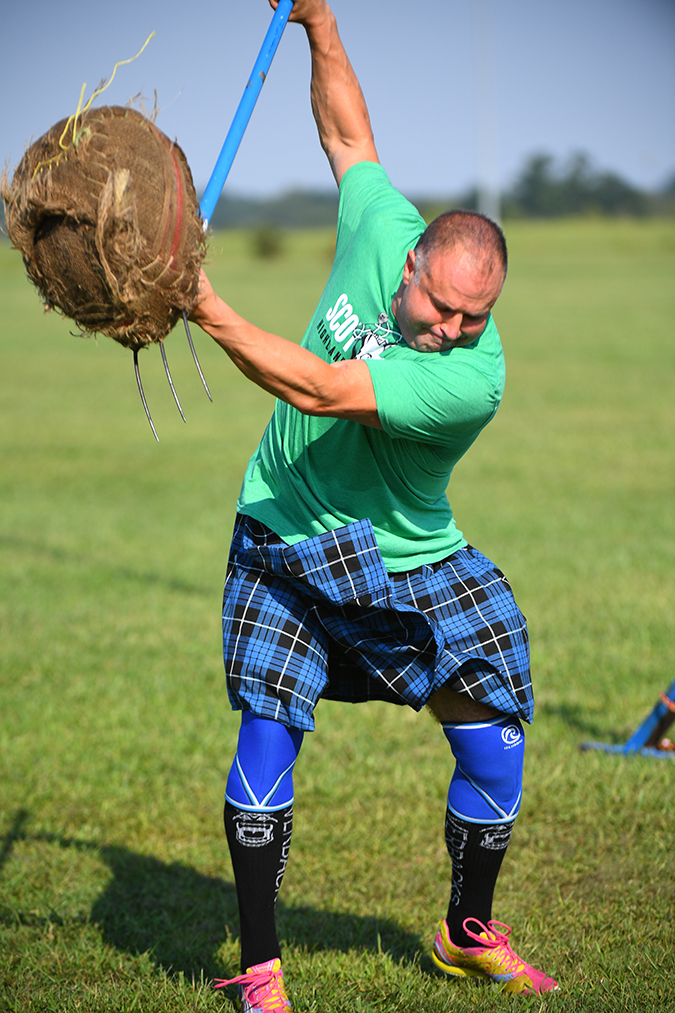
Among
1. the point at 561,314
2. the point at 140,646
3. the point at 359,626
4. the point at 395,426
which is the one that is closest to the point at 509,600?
the point at 359,626

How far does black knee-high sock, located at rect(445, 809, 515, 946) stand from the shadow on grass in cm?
31

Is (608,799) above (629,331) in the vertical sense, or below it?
below

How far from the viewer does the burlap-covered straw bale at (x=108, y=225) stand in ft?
7.37

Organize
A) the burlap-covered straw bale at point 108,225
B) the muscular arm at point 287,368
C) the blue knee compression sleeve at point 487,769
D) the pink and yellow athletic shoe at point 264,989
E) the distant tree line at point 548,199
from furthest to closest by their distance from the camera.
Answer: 1. the distant tree line at point 548,199
2. the blue knee compression sleeve at point 487,769
3. the pink and yellow athletic shoe at point 264,989
4. the muscular arm at point 287,368
5. the burlap-covered straw bale at point 108,225

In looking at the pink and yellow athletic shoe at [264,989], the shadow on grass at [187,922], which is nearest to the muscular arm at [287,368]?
the pink and yellow athletic shoe at [264,989]

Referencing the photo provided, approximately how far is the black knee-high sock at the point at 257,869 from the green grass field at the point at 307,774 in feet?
0.92

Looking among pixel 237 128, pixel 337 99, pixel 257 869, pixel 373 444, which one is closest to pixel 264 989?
pixel 257 869

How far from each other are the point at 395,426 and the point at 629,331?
24564 millimetres

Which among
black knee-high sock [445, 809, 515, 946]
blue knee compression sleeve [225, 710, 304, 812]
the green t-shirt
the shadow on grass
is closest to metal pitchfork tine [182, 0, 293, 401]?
the green t-shirt

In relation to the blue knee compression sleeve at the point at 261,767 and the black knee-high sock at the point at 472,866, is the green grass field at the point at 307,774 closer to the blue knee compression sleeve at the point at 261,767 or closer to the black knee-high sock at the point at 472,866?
the black knee-high sock at the point at 472,866

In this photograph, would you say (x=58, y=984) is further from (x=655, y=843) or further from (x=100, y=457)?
(x=100, y=457)

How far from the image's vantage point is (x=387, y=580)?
2.90 metres

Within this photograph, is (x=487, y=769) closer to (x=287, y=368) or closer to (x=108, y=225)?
(x=287, y=368)

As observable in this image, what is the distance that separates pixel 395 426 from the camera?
2637 millimetres
